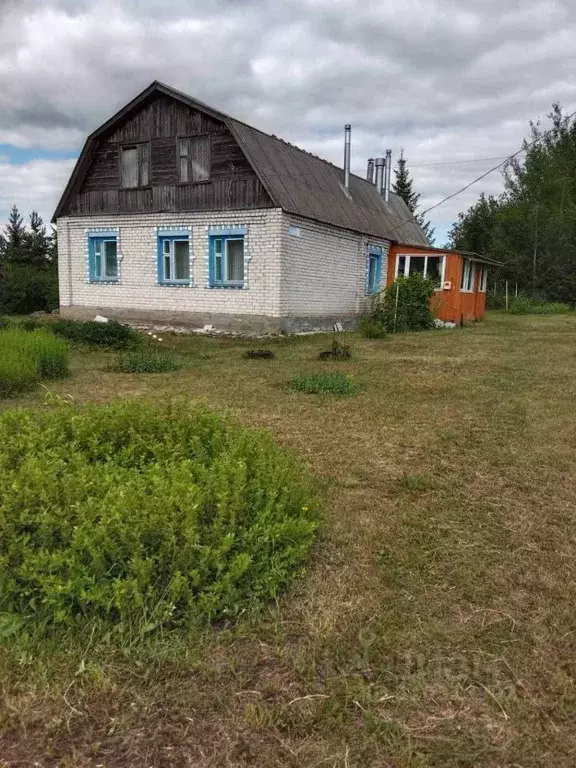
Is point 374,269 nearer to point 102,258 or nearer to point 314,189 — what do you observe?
point 314,189

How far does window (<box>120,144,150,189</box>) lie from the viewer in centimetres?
1524

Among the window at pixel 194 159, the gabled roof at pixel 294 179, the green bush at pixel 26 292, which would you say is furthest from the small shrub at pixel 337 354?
the green bush at pixel 26 292

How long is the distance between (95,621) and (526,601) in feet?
5.92

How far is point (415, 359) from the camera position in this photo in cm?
1020

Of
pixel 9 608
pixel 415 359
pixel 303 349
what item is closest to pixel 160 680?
pixel 9 608

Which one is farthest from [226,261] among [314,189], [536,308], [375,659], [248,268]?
[536,308]

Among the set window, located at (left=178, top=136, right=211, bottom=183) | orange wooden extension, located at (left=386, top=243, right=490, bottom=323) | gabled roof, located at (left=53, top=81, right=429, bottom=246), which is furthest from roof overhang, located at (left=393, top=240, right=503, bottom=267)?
window, located at (left=178, top=136, right=211, bottom=183)

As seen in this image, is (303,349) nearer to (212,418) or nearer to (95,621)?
(212,418)

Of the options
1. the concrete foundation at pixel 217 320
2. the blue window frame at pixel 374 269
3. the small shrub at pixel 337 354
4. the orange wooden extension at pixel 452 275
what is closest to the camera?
the small shrub at pixel 337 354

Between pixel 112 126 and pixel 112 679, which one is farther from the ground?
pixel 112 126

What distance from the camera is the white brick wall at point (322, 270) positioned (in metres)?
14.3

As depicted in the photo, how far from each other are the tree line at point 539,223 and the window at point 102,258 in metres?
27.1

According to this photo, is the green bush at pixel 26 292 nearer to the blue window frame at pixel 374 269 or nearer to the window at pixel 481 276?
the blue window frame at pixel 374 269

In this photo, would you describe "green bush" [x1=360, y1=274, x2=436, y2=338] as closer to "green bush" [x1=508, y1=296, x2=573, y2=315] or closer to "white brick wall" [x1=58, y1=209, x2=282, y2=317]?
"white brick wall" [x1=58, y1=209, x2=282, y2=317]
